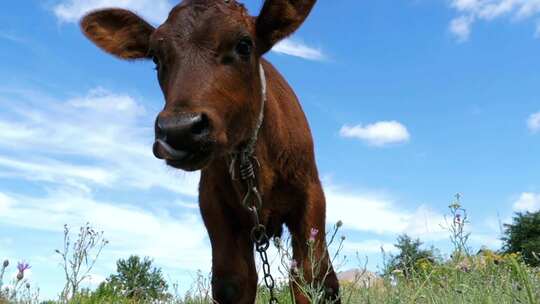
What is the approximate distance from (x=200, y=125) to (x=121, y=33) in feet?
8.26

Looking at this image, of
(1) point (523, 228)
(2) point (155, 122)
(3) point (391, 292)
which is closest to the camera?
(2) point (155, 122)

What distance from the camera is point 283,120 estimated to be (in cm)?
614

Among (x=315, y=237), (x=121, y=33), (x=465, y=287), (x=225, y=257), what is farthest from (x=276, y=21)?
(x=465, y=287)

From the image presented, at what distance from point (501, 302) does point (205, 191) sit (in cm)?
288

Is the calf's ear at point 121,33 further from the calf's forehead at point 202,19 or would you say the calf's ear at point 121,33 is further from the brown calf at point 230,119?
the calf's forehead at point 202,19

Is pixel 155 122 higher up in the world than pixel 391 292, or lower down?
higher up

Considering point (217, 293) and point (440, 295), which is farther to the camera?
point (217, 293)

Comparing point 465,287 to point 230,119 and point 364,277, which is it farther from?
point 230,119

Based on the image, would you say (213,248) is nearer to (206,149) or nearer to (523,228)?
(206,149)

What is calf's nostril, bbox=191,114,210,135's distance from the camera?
13.8 ft

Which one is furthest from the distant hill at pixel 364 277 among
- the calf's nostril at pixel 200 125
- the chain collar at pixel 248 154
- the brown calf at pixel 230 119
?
the calf's nostril at pixel 200 125

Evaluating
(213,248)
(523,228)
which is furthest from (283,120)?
(523,228)

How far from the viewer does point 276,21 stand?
18.5ft

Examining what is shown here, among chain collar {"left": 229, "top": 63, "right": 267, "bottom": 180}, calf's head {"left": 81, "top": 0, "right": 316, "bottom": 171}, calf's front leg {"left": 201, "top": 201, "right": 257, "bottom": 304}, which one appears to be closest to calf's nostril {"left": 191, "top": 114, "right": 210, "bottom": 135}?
calf's head {"left": 81, "top": 0, "right": 316, "bottom": 171}
